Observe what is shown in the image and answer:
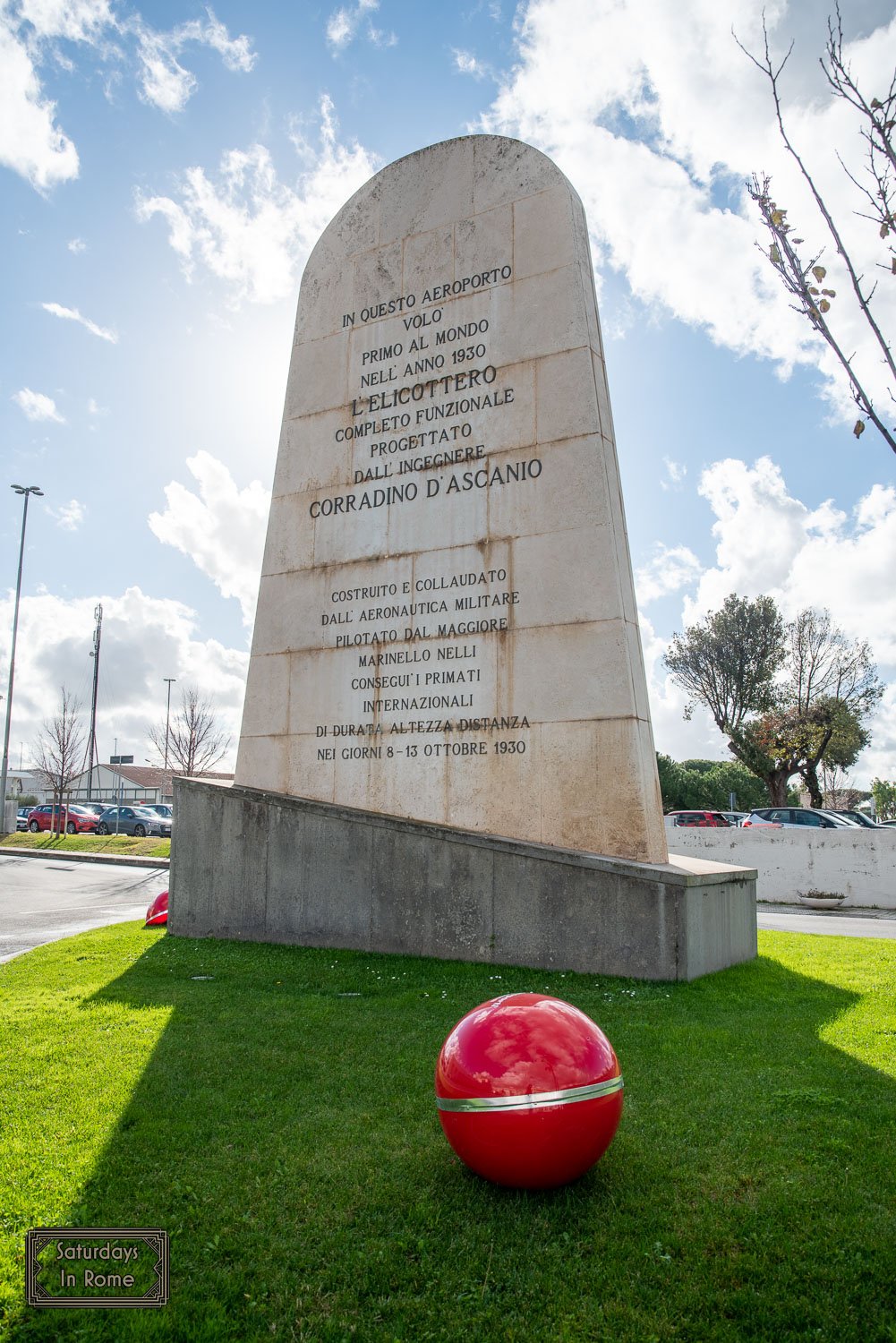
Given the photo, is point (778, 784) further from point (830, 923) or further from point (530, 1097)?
point (530, 1097)

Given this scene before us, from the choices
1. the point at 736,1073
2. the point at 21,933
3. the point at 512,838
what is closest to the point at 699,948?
the point at 512,838

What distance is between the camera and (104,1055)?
578 cm

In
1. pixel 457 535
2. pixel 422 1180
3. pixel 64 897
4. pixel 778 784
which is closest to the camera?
pixel 422 1180

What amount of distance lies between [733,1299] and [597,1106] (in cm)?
77

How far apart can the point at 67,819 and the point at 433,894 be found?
3872cm

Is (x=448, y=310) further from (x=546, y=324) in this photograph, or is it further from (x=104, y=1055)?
(x=104, y=1055)

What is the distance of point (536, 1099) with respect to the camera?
349cm

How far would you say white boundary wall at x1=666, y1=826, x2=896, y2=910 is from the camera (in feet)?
63.0

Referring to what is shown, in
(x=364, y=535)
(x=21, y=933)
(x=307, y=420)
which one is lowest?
(x=21, y=933)

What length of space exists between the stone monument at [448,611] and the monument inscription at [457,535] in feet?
0.10

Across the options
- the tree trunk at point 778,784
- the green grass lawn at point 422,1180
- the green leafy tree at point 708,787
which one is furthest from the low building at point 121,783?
the green grass lawn at point 422,1180

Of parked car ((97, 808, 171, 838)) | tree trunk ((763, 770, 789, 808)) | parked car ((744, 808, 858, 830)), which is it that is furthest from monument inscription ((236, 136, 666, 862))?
tree trunk ((763, 770, 789, 808))

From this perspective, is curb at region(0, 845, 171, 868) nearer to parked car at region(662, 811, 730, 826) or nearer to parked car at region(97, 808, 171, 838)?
parked car at region(97, 808, 171, 838)

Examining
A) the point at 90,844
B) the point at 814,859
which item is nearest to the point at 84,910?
the point at 814,859
